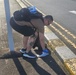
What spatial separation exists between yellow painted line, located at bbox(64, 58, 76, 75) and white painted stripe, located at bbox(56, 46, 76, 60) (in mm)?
172

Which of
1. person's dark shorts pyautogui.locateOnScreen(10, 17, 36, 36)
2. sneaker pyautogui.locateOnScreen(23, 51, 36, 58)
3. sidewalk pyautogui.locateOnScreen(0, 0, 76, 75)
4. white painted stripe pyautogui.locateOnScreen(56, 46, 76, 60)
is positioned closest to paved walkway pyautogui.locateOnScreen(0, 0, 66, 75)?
sidewalk pyautogui.locateOnScreen(0, 0, 76, 75)

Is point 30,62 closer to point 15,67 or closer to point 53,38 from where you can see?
point 15,67

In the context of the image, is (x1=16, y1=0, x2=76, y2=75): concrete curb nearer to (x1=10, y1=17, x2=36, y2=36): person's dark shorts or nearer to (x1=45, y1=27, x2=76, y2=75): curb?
(x1=45, y1=27, x2=76, y2=75): curb

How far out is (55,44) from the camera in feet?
21.3

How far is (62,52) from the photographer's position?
5.87 metres

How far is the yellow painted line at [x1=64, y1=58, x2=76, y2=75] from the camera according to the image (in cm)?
491

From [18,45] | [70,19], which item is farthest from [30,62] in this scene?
[70,19]

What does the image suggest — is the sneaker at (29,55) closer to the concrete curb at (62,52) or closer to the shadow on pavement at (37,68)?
the shadow on pavement at (37,68)

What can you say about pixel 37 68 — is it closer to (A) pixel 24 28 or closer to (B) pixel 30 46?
(B) pixel 30 46

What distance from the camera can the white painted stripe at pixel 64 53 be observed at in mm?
5594

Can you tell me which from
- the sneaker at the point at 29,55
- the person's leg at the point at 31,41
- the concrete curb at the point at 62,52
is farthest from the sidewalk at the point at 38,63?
the person's leg at the point at 31,41

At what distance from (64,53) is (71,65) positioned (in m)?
0.66

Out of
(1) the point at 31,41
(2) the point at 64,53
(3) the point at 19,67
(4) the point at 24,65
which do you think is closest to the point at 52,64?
(2) the point at 64,53

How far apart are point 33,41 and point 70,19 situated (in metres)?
4.45
